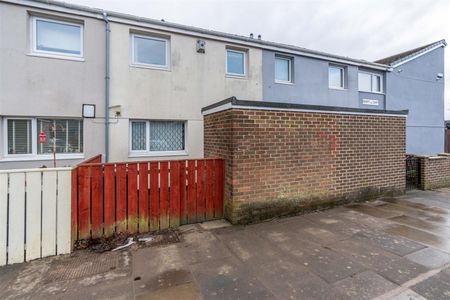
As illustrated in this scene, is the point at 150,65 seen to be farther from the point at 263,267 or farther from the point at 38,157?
the point at 263,267

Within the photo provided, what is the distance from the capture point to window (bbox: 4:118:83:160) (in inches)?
236

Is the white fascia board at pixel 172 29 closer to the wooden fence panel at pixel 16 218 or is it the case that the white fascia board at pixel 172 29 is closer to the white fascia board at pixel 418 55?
Answer: the white fascia board at pixel 418 55

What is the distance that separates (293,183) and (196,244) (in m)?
→ 2.40

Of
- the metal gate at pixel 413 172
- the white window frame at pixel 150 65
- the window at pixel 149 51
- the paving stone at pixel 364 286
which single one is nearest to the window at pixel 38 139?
the white window frame at pixel 150 65

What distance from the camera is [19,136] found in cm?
604

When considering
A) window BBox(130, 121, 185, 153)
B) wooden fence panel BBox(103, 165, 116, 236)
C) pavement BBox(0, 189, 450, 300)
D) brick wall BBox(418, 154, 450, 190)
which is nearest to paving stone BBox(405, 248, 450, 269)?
pavement BBox(0, 189, 450, 300)

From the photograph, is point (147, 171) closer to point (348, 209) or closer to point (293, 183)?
point (293, 183)

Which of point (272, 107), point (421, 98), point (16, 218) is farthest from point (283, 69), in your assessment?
point (16, 218)

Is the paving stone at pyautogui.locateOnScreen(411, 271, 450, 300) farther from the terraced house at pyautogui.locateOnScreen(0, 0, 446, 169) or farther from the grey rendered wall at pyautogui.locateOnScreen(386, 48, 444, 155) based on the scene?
the grey rendered wall at pyautogui.locateOnScreen(386, 48, 444, 155)

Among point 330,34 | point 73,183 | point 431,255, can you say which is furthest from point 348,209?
Result: point 330,34

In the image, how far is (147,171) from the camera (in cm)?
404

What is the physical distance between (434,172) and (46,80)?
36.8 ft

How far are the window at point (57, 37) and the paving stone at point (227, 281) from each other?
6.47 metres

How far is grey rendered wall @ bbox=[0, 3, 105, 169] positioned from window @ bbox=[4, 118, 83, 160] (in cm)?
17
